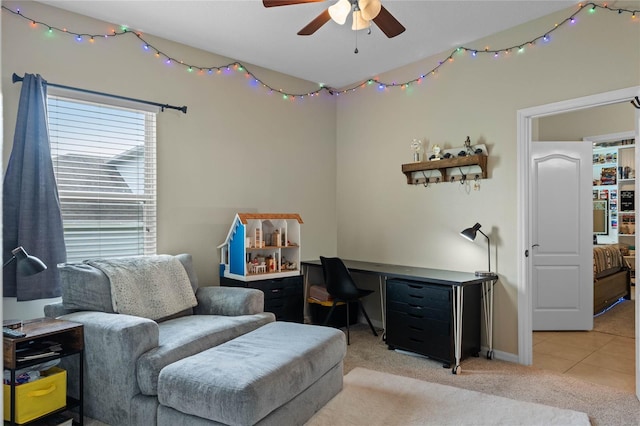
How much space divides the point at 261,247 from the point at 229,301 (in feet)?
2.28

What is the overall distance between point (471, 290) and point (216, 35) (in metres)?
3.01

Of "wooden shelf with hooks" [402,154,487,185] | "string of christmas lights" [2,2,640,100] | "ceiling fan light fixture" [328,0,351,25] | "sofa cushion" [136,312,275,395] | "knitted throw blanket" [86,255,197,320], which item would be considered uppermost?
"string of christmas lights" [2,2,640,100]

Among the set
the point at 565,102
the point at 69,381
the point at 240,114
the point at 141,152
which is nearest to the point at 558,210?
the point at 565,102

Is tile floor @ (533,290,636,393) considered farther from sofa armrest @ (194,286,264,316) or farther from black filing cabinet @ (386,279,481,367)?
sofa armrest @ (194,286,264,316)

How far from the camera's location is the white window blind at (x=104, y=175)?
3295 mm

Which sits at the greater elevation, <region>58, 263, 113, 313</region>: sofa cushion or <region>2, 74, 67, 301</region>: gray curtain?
<region>2, 74, 67, 301</region>: gray curtain

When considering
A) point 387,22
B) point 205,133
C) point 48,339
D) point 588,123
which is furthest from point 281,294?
point 588,123

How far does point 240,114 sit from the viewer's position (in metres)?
4.34

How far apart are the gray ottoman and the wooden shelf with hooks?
197 centimetres

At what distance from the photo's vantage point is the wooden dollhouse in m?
3.87

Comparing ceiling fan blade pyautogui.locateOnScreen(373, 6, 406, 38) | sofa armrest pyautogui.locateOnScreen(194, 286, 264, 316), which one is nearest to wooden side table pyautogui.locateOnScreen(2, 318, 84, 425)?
sofa armrest pyautogui.locateOnScreen(194, 286, 264, 316)

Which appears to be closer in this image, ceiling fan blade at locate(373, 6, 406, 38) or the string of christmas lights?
ceiling fan blade at locate(373, 6, 406, 38)

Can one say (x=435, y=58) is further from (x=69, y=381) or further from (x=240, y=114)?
(x=69, y=381)

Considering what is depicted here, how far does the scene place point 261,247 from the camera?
12.9 feet
